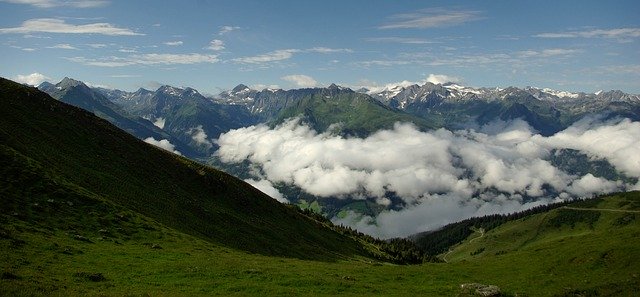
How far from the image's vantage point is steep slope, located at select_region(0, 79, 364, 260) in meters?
66.0

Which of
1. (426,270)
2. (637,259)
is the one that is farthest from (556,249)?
(426,270)

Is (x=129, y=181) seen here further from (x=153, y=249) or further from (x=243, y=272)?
(x=243, y=272)

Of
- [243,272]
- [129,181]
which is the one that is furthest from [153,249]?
[129,181]

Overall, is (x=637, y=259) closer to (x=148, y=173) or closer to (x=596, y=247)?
(x=596, y=247)

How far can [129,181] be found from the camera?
8531cm

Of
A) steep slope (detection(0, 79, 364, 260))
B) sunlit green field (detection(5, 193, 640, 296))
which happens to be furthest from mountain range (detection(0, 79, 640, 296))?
steep slope (detection(0, 79, 364, 260))

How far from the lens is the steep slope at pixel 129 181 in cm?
6600

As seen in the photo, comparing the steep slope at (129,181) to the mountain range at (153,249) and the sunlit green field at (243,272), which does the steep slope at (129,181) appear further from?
the sunlit green field at (243,272)

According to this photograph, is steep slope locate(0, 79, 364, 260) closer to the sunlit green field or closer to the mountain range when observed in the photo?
the mountain range

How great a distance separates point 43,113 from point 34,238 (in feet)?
213

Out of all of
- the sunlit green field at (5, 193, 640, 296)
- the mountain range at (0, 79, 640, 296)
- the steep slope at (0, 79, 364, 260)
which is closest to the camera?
the sunlit green field at (5, 193, 640, 296)

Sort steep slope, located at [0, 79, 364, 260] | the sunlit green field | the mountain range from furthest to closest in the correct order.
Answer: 1. steep slope, located at [0, 79, 364, 260]
2. the mountain range
3. the sunlit green field

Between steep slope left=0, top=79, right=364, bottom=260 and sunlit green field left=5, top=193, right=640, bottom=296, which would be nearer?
sunlit green field left=5, top=193, right=640, bottom=296

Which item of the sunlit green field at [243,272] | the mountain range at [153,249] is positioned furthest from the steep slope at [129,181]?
the sunlit green field at [243,272]
